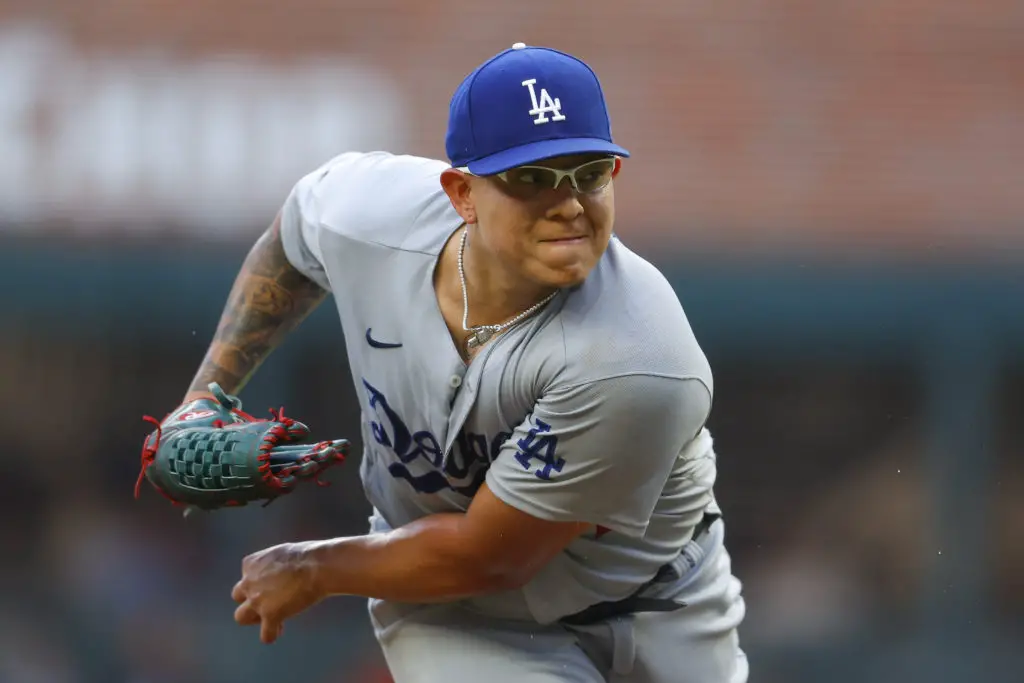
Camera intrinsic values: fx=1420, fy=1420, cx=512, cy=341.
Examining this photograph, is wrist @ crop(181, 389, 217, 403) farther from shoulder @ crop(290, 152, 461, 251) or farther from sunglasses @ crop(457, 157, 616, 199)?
sunglasses @ crop(457, 157, 616, 199)

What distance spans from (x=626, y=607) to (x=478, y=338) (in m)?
0.52

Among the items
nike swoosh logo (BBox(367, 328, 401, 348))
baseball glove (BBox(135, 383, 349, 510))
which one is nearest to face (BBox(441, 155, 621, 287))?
nike swoosh logo (BBox(367, 328, 401, 348))

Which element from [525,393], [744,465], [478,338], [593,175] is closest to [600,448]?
[525,393]

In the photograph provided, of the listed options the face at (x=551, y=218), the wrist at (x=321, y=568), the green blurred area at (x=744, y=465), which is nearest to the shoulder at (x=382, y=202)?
the face at (x=551, y=218)

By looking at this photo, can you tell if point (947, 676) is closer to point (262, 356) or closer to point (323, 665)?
point (323, 665)

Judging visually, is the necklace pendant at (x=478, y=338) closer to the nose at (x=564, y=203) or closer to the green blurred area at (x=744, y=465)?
the nose at (x=564, y=203)

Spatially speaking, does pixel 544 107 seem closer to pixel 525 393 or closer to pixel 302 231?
pixel 525 393

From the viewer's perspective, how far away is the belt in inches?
83.9

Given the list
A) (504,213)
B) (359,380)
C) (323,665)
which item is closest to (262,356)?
(359,380)

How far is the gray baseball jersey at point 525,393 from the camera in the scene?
178cm

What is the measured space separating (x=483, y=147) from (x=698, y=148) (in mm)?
3875

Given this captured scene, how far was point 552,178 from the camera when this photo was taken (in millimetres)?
1722

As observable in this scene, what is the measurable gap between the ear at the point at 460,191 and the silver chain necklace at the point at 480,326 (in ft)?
0.27

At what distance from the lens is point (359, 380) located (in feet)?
6.81
